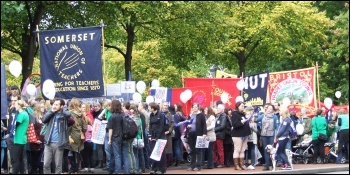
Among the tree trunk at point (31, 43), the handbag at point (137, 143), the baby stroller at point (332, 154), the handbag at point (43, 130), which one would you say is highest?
the tree trunk at point (31, 43)

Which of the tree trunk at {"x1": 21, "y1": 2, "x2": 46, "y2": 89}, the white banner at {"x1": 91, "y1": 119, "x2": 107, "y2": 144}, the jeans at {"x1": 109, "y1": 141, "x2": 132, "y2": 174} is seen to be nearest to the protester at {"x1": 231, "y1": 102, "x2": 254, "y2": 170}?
the jeans at {"x1": 109, "y1": 141, "x2": 132, "y2": 174}

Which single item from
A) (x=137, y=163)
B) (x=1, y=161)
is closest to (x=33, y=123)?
A: (x=1, y=161)

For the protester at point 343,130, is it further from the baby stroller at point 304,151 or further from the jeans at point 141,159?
the jeans at point 141,159

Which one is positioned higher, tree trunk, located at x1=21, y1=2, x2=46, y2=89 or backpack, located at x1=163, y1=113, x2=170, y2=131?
tree trunk, located at x1=21, y1=2, x2=46, y2=89

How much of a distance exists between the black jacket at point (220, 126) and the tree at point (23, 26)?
780 centimetres

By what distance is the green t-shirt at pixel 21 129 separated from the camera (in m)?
17.2

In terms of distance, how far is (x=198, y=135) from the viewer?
66.8 ft

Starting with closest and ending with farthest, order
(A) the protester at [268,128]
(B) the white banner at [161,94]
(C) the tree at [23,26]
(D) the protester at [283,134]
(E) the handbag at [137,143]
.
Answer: (E) the handbag at [137,143], (D) the protester at [283,134], (A) the protester at [268,128], (B) the white banner at [161,94], (C) the tree at [23,26]

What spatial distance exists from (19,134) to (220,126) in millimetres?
6411

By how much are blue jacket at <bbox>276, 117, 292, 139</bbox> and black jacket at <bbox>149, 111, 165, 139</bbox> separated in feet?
10.4

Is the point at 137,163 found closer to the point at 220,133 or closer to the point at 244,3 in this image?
the point at 220,133

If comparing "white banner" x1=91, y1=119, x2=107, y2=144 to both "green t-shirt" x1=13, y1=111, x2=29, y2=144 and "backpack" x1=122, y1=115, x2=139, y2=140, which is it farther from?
"green t-shirt" x1=13, y1=111, x2=29, y2=144

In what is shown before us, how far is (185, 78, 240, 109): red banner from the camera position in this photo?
84.3ft

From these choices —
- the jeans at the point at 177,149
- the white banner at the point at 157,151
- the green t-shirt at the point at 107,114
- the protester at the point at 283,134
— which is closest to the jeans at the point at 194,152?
the jeans at the point at 177,149
